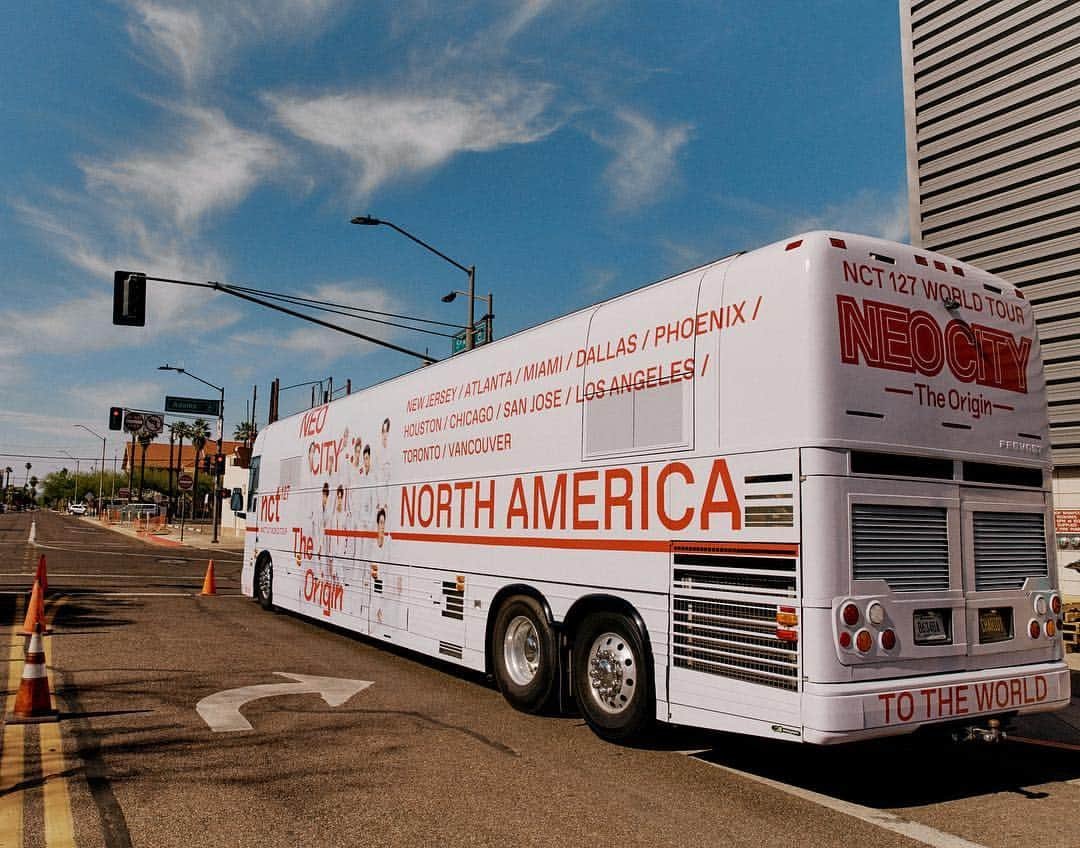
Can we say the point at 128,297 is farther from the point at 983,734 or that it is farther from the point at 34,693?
the point at 983,734

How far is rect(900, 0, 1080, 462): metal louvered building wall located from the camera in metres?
13.4

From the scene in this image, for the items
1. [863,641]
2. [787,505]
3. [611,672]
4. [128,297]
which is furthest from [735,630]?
[128,297]

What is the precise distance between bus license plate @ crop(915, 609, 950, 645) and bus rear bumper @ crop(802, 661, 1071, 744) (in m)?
0.22

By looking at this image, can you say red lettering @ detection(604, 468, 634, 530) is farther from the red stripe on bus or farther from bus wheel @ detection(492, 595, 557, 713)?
bus wheel @ detection(492, 595, 557, 713)

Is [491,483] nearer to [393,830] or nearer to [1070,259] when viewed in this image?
[393,830]

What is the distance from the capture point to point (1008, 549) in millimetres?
6297

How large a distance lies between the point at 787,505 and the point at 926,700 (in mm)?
1521

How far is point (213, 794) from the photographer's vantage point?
5.27 meters

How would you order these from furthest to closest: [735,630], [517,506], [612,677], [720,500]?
[517,506], [612,677], [720,500], [735,630]

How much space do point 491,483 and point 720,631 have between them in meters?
3.37

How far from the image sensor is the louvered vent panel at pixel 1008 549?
20.0 ft

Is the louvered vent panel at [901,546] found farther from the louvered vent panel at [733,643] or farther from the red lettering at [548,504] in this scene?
the red lettering at [548,504]

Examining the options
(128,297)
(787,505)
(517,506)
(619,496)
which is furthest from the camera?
→ (128,297)

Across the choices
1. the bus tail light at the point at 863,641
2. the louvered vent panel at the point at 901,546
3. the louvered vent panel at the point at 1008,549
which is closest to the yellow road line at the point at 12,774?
the bus tail light at the point at 863,641
